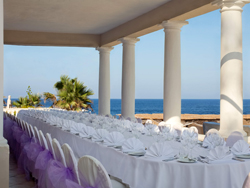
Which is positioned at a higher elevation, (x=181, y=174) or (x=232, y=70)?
(x=232, y=70)

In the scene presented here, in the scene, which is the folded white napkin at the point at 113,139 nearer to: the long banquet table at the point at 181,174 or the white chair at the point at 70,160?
the long banquet table at the point at 181,174

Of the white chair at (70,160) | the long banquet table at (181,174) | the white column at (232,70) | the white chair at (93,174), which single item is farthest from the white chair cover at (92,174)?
the white column at (232,70)

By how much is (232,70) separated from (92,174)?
15.8ft

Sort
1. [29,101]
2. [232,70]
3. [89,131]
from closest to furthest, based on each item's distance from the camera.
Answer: [89,131] → [232,70] → [29,101]

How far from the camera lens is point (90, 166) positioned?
2.79 m

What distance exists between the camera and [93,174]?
2771mm

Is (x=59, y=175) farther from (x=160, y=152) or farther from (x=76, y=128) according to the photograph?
(x=76, y=128)

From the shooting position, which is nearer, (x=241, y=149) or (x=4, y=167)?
(x=241, y=149)

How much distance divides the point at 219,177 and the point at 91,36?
455 inches

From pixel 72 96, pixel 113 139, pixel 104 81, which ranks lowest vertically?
pixel 113 139

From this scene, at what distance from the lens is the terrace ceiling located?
9.09 meters

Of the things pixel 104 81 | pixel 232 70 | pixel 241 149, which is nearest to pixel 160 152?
pixel 241 149

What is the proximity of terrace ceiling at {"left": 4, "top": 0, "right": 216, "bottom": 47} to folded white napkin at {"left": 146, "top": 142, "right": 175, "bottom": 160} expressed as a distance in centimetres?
466

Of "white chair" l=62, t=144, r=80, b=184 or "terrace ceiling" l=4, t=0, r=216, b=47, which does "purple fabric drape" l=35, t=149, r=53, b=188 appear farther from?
"terrace ceiling" l=4, t=0, r=216, b=47
